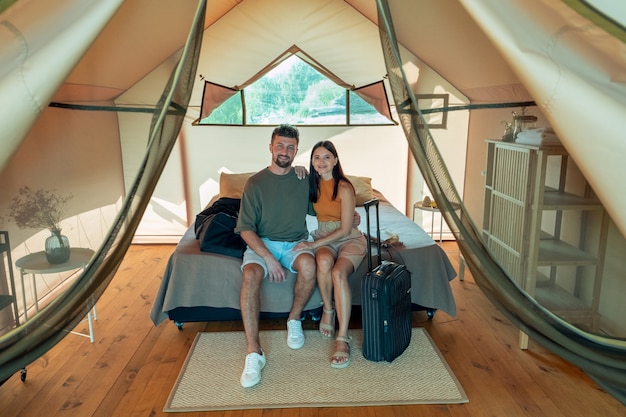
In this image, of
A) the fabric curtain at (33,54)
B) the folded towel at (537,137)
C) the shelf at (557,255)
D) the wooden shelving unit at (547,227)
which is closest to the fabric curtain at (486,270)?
the wooden shelving unit at (547,227)

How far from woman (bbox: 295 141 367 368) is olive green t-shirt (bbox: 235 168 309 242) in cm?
9

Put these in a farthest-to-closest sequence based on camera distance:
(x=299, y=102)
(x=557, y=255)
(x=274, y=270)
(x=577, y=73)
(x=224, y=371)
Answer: (x=299, y=102), (x=274, y=270), (x=224, y=371), (x=557, y=255), (x=577, y=73)

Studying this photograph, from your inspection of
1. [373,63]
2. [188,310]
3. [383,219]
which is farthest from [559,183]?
[373,63]

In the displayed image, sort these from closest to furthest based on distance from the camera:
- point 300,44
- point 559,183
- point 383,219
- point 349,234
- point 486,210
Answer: point 486,210 < point 559,183 < point 349,234 < point 383,219 < point 300,44

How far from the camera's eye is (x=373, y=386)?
7.23 feet

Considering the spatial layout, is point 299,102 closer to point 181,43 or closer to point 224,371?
point 224,371

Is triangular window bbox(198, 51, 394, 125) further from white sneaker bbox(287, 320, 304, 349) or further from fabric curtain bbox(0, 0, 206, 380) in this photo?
fabric curtain bbox(0, 0, 206, 380)

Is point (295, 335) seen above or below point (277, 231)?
below

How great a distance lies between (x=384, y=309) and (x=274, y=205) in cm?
78

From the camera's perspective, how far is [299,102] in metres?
4.57

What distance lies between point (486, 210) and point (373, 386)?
105cm

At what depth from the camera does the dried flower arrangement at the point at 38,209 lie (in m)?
1.29

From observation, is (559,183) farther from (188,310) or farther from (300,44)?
(300,44)

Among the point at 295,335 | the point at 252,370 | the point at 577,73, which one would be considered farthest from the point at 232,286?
the point at 577,73
